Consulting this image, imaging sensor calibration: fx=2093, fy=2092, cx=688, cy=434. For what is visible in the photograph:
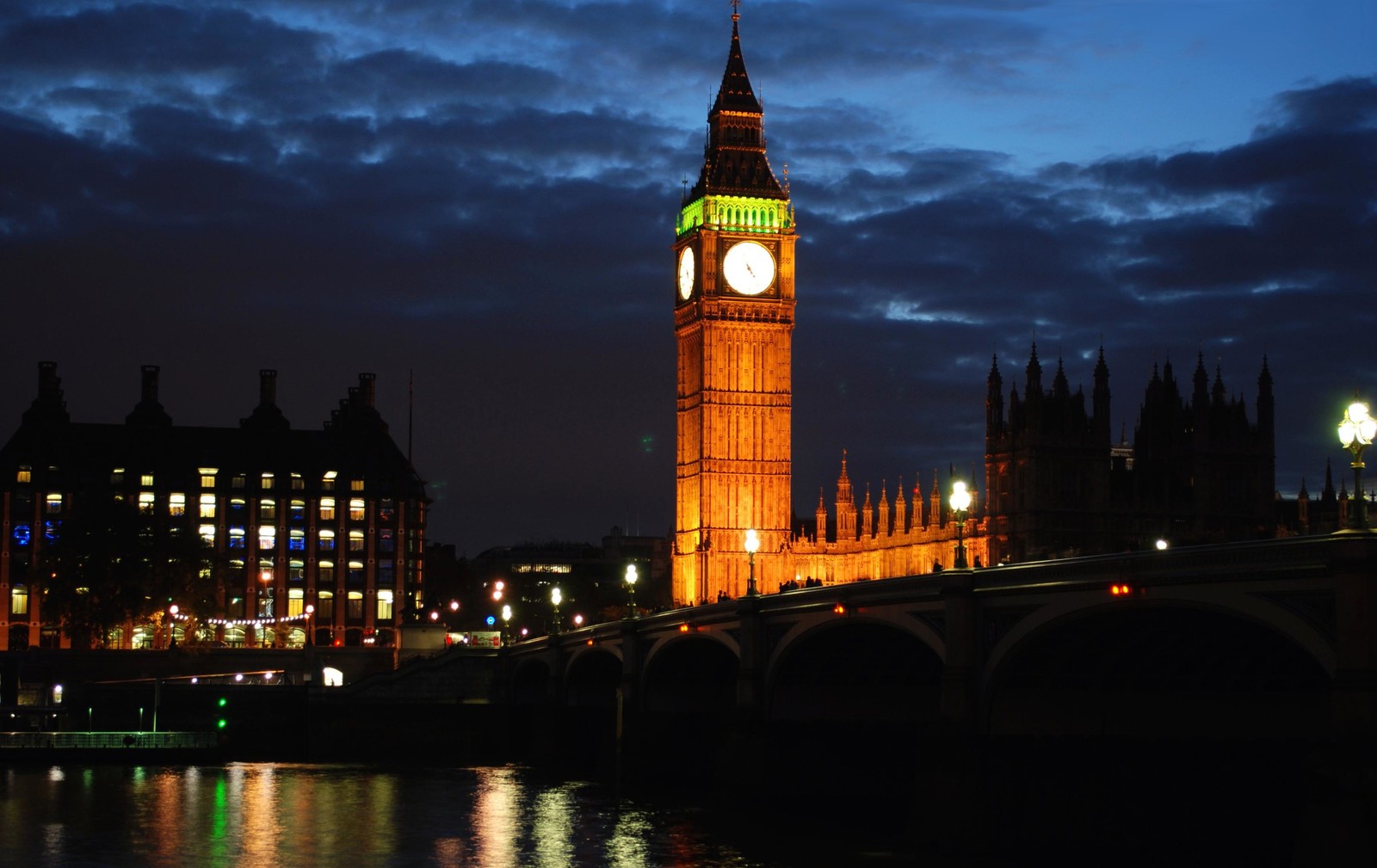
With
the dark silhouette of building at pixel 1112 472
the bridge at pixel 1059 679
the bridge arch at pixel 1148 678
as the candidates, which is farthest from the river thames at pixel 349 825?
the dark silhouette of building at pixel 1112 472

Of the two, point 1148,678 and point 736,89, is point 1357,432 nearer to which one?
point 1148,678

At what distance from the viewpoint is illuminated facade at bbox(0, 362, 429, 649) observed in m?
147

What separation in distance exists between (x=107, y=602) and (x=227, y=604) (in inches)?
833

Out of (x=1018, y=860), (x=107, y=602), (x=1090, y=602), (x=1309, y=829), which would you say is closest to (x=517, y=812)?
(x=1018, y=860)

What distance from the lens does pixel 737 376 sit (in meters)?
156

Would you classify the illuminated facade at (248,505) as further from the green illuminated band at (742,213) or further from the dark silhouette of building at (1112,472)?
the dark silhouette of building at (1112,472)

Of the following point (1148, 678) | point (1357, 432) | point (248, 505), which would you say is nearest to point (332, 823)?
point (1148, 678)

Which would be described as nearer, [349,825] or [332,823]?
[349,825]

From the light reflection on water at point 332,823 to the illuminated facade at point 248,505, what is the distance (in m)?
A: 61.1

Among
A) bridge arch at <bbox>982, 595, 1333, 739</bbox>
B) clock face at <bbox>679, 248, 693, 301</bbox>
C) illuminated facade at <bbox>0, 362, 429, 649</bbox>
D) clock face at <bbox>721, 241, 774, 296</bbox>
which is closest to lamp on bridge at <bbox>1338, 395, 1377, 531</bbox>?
bridge arch at <bbox>982, 595, 1333, 739</bbox>

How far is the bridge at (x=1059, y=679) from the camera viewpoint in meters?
38.0

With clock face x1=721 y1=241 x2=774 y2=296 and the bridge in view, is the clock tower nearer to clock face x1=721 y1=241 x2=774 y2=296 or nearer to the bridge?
clock face x1=721 y1=241 x2=774 y2=296

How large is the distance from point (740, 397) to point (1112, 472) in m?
36.8

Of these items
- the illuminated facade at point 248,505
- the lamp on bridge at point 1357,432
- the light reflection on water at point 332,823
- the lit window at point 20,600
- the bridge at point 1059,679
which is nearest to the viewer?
the lamp on bridge at point 1357,432
